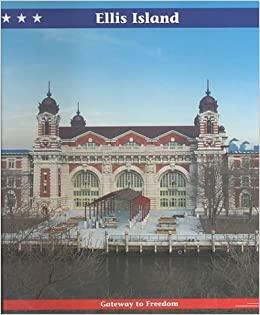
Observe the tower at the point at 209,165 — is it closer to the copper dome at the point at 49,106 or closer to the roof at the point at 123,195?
the roof at the point at 123,195

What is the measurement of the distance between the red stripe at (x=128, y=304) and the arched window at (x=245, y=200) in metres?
A: 0.39

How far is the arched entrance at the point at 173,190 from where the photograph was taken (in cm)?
188

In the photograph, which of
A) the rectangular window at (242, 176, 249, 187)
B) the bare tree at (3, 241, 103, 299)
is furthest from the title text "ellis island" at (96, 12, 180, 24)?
the bare tree at (3, 241, 103, 299)

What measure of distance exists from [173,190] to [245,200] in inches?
12.5

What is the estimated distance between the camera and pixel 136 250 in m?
1.98

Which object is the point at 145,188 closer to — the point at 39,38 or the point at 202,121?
the point at 202,121

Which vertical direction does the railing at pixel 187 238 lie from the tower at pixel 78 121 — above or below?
below

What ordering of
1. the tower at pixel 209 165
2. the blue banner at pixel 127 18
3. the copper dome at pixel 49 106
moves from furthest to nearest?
the tower at pixel 209 165
the copper dome at pixel 49 106
the blue banner at pixel 127 18

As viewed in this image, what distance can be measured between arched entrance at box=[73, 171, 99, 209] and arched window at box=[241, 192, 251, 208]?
64 cm

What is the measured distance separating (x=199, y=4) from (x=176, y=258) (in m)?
1.14

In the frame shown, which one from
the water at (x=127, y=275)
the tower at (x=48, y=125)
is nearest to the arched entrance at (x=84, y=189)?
the tower at (x=48, y=125)

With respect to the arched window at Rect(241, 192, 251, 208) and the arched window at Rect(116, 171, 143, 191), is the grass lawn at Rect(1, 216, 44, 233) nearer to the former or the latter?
the arched window at Rect(116, 171, 143, 191)

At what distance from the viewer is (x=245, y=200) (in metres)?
1.90

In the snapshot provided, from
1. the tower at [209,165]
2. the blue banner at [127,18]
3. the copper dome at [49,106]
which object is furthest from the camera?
the tower at [209,165]
